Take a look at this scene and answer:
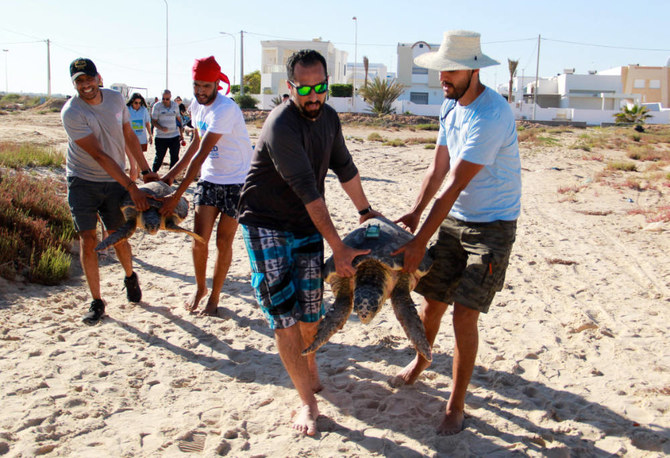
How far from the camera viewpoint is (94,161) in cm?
436

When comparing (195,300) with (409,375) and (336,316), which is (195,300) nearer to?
(409,375)

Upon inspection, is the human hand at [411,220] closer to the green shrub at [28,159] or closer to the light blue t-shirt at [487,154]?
the light blue t-shirt at [487,154]

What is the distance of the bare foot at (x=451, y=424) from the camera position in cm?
291

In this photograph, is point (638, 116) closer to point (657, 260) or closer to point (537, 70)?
point (537, 70)

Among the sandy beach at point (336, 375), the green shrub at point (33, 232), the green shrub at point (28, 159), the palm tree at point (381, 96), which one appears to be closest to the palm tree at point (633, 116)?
the palm tree at point (381, 96)

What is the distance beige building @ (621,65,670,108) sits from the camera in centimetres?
6253

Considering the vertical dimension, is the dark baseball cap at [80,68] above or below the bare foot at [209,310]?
above

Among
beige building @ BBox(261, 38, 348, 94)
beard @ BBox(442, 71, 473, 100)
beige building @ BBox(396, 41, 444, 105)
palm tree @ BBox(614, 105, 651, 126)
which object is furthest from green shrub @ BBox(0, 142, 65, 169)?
beige building @ BBox(396, 41, 444, 105)

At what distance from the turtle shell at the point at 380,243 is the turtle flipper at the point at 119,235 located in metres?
1.90

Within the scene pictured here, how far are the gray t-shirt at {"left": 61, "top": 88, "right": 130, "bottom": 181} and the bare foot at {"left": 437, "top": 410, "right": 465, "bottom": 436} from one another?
122 inches

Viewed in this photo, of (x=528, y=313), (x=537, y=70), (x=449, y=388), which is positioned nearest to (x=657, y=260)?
(x=528, y=313)

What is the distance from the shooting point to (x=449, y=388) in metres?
3.46

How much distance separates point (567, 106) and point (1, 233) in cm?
6029

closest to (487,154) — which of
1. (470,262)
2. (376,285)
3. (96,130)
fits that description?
(470,262)
